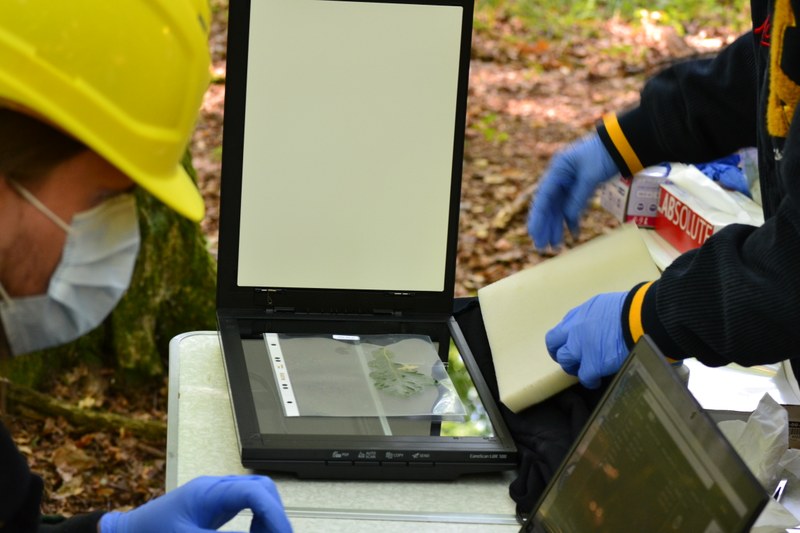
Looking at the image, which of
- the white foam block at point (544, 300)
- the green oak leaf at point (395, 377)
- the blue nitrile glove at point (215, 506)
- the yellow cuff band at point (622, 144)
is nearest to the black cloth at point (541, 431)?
the white foam block at point (544, 300)

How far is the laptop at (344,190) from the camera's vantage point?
1877mm

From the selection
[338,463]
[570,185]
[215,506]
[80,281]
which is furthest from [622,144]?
[80,281]

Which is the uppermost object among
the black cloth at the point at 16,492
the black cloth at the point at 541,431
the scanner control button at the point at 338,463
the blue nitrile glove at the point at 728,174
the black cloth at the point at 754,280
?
the black cloth at the point at 754,280

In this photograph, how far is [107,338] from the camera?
3.41 metres

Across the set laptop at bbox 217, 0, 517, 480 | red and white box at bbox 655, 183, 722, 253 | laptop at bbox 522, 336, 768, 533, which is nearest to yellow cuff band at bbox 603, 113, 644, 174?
red and white box at bbox 655, 183, 722, 253

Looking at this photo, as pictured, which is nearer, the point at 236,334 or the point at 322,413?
the point at 322,413

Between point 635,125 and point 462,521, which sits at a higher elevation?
point 635,125

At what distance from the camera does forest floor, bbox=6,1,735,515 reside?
3178 millimetres

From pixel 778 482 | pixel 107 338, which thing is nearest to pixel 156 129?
pixel 778 482

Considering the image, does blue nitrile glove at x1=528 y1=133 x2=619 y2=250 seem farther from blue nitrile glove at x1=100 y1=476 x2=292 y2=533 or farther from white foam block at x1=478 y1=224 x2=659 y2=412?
blue nitrile glove at x1=100 y1=476 x2=292 y2=533

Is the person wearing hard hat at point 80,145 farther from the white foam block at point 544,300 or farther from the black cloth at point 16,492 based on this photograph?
the white foam block at point 544,300

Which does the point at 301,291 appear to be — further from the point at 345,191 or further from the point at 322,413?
the point at 322,413

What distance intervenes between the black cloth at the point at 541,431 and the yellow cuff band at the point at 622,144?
572 mm

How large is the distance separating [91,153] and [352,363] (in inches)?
30.4
